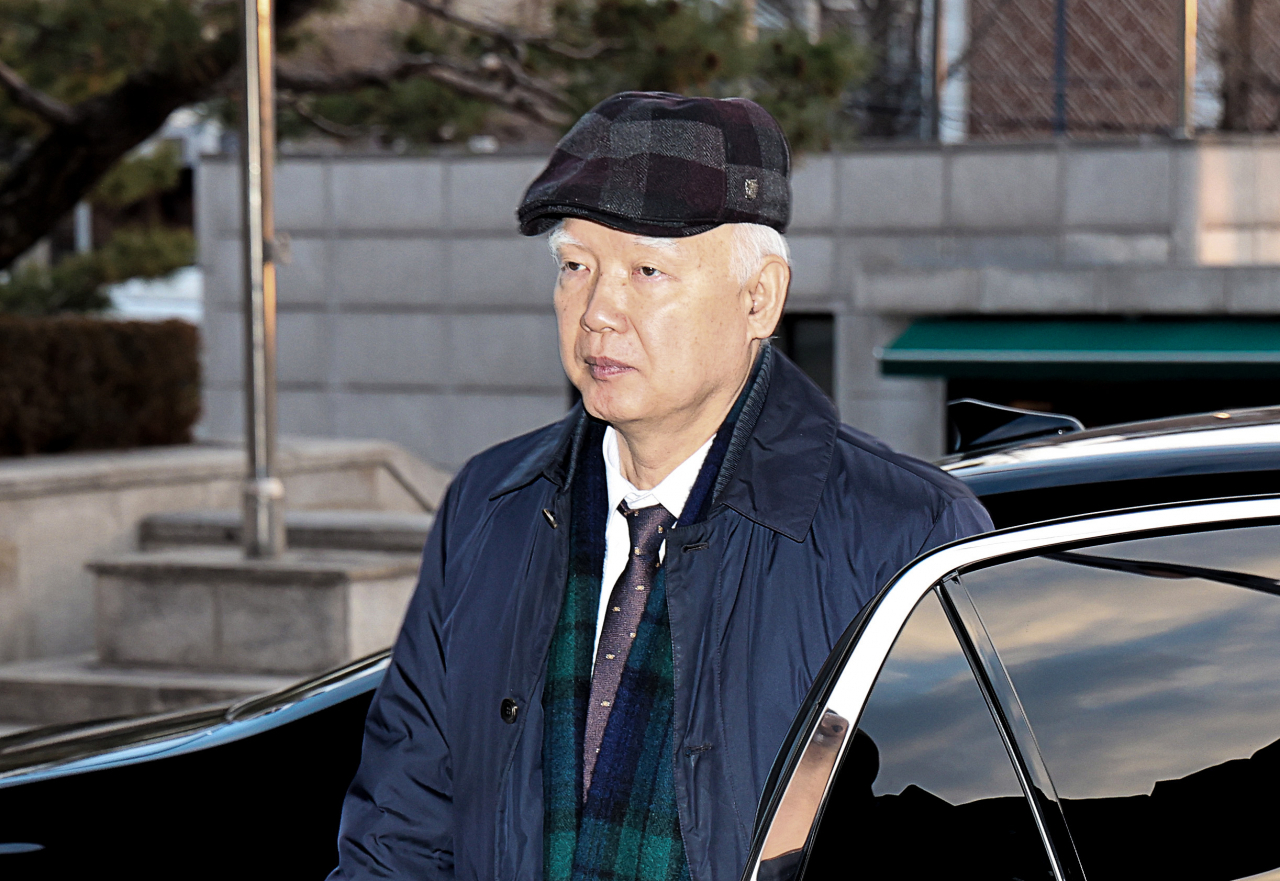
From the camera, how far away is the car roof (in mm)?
1925

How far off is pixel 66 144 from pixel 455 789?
24.3ft

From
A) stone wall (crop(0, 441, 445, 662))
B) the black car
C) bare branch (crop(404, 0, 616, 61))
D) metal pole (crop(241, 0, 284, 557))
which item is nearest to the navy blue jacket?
the black car

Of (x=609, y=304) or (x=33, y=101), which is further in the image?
(x=33, y=101)

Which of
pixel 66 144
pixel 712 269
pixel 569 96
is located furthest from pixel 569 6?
pixel 712 269

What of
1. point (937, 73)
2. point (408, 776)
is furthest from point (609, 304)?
point (937, 73)

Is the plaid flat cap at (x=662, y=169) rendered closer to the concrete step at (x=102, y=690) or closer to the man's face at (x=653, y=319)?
the man's face at (x=653, y=319)

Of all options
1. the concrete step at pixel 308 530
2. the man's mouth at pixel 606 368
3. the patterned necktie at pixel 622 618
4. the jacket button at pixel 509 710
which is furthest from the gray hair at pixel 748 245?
the concrete step at pixel 308 530

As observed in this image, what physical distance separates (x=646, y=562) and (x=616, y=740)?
0.76ft

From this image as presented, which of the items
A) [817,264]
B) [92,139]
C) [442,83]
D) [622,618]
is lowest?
[622,618]

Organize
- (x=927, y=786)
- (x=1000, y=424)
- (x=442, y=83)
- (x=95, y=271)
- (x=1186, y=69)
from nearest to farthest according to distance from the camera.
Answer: (x=927, y=786) → (x=1000, y=424) → (x=442, y=83) → (x=1186, y=69) → (x=95, y=271)

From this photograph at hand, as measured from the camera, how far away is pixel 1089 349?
12672 millimetres

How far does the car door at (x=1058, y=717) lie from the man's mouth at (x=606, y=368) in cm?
45

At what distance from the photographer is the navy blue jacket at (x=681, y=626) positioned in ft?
6.19

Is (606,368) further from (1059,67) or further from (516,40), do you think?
(1059,67)
